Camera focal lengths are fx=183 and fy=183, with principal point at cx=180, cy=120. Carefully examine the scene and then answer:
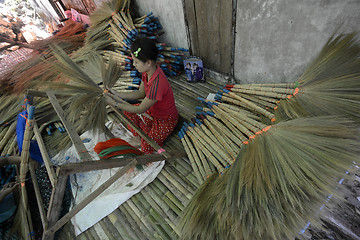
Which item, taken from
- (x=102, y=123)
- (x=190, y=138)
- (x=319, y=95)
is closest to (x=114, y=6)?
(x=102, y=123)

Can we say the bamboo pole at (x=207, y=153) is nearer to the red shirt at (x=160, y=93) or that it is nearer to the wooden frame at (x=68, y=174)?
the red shirt at (x=160, y=93)

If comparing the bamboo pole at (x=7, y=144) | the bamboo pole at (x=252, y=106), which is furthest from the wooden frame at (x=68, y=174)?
the bamboo pole at (x=7, y=144)

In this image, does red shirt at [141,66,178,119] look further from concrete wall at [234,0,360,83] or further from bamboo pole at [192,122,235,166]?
concrete wall at [234,0,360,83]

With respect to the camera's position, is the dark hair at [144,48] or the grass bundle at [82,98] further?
the grass bundle at [82,98]

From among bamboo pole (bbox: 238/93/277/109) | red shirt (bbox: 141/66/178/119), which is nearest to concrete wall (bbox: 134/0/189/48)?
red shirt (bbox: 141/66/178/119)

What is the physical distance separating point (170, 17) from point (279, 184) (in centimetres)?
264

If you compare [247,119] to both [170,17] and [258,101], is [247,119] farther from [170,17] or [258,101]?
[170,17]

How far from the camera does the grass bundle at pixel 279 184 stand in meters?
1.01

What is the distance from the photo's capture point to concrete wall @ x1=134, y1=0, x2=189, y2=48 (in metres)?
2.57

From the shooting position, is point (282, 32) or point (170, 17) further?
point (170, 17)

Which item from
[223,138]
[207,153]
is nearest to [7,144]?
[207,153]

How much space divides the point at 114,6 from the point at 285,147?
3.41 meters

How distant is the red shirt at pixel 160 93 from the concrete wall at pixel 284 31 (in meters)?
1.03

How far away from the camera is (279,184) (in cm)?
112
